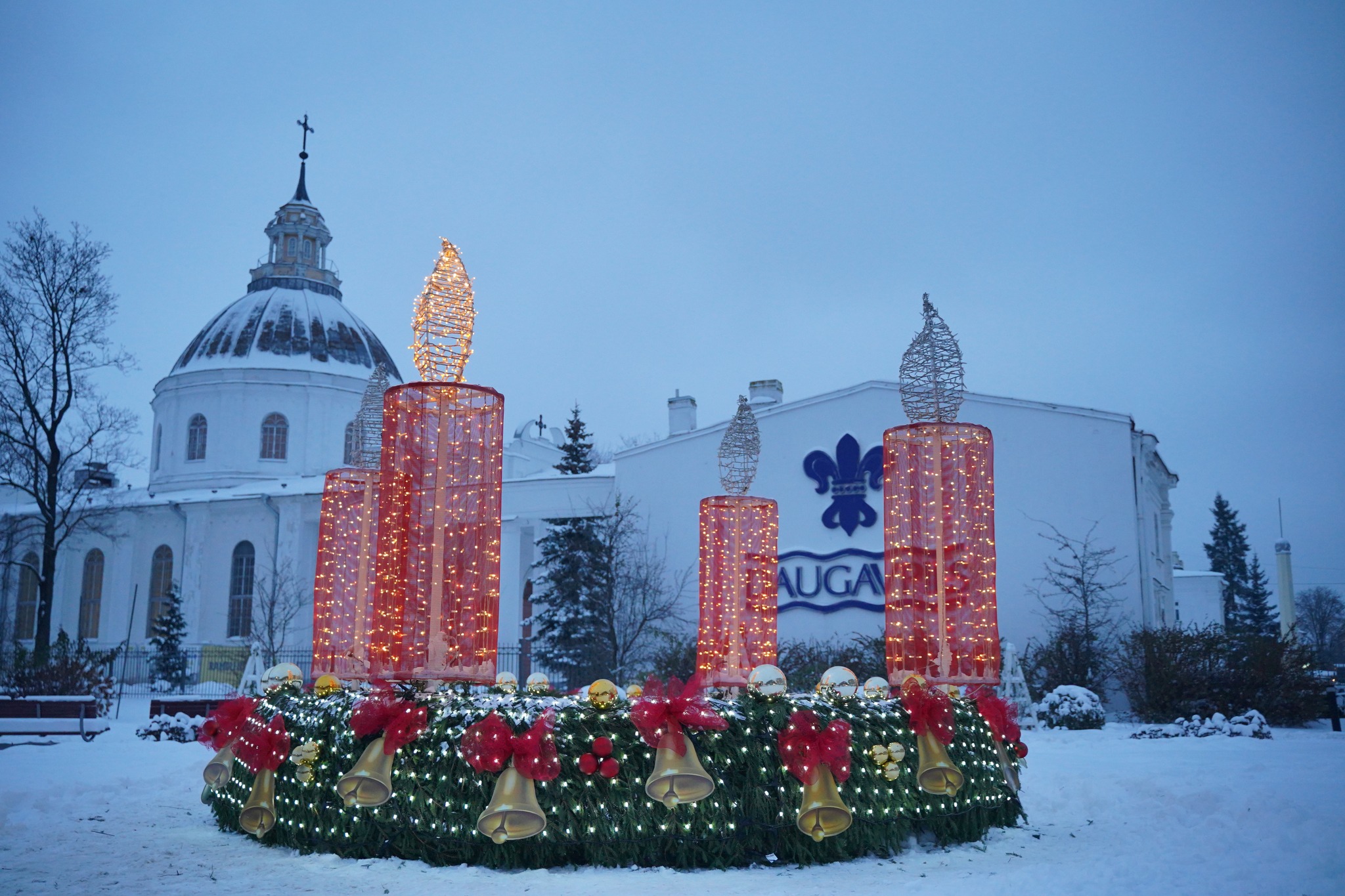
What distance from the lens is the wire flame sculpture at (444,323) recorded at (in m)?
9.23

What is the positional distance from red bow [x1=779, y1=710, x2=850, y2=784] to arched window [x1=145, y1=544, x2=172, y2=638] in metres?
38.0

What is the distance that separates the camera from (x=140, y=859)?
7.70 metres

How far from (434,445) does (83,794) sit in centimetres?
531

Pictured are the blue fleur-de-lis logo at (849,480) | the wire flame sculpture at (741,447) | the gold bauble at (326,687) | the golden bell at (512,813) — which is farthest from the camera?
the blue fleur-de-lis logo at (849,480)

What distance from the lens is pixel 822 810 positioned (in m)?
7.48

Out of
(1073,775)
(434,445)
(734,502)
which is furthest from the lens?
(734,502)

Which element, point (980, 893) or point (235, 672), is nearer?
point (980, 893)

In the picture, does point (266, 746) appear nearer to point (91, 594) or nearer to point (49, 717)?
point (49, 717)

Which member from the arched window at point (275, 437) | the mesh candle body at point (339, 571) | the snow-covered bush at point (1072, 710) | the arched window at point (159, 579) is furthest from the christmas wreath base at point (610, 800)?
the arched window at point (275, 437)

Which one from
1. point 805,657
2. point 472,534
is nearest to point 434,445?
point 472,534

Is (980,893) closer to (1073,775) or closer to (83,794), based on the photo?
(1073,775)

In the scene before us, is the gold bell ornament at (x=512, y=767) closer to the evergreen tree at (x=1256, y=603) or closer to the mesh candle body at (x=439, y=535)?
the mesh candle body at (x=439, y=535)

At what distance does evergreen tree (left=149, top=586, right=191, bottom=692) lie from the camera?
3472 cm

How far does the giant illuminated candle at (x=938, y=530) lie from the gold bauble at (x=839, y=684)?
5.22ft
